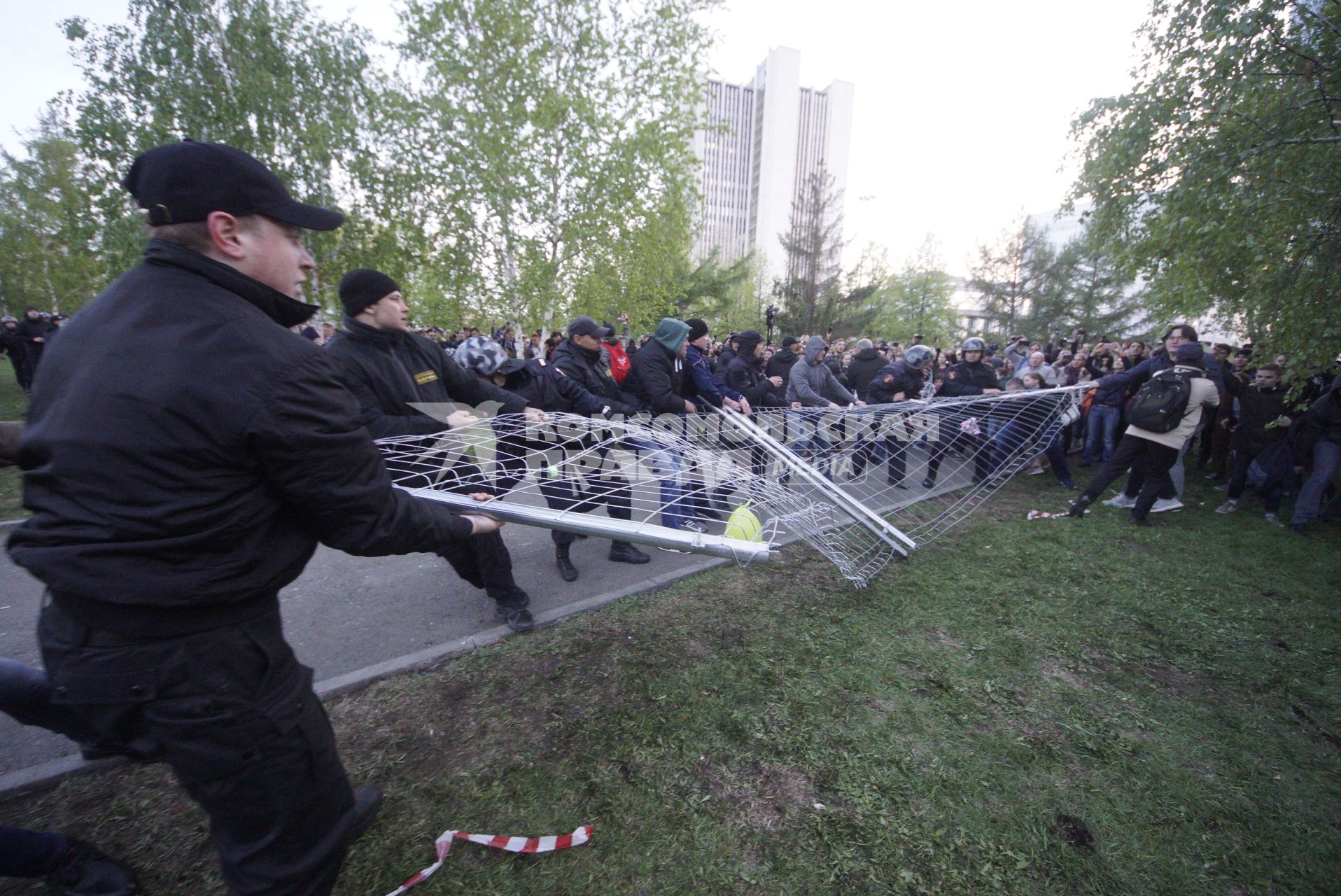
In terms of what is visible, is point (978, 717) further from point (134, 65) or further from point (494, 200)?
point (134, 65)

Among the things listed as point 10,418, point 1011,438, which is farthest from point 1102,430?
point 10,418

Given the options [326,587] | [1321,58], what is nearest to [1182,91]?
[1321,58]

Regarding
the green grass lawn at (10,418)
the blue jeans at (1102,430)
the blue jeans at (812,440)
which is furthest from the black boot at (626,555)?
the blue jeans at (1102,430)

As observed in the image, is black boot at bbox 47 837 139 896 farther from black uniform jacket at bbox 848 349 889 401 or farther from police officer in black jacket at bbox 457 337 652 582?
Answer: black uniform jacket at bbox 848 349 889 401

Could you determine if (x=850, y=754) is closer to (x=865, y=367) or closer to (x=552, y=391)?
(x=552, y=391)

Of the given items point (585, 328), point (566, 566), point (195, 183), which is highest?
point (195, 183)

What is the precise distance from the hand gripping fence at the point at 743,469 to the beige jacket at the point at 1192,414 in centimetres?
112

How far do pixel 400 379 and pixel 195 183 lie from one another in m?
1.99

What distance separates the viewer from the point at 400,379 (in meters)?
3.31

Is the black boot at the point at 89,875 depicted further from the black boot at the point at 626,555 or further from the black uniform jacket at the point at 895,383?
the black uniform jacket at the point at 895,383

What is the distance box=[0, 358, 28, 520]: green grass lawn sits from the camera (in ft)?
18.9

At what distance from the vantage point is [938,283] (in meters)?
33.6

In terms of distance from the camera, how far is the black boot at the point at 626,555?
15.7 feet

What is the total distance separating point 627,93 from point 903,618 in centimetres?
1416
